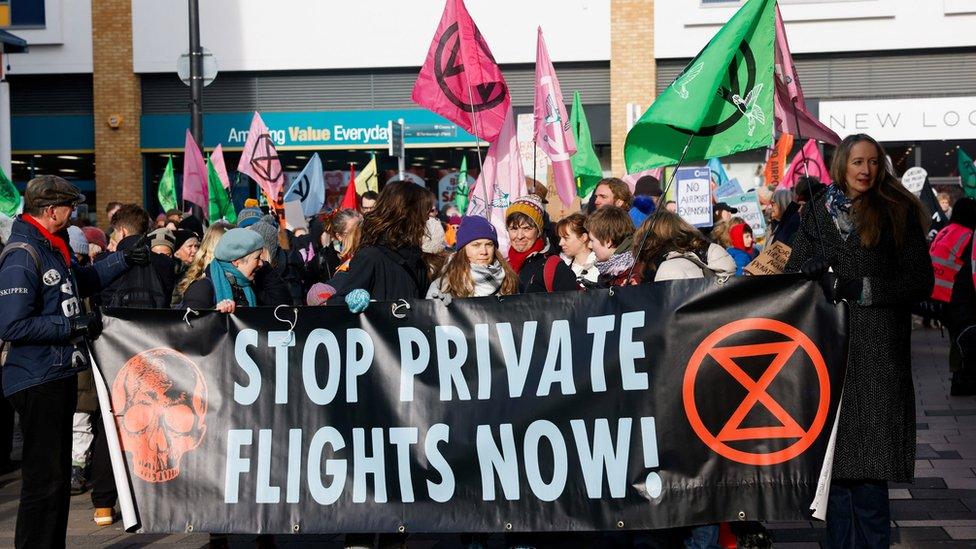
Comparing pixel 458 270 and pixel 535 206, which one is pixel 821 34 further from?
pixel 458 270

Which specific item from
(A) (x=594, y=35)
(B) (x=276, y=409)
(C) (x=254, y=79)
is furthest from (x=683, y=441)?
(C) (x=254, y=79)

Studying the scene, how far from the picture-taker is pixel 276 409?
5430 millimetres

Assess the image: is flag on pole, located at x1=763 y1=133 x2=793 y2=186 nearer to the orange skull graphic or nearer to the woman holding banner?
the woman holding banner

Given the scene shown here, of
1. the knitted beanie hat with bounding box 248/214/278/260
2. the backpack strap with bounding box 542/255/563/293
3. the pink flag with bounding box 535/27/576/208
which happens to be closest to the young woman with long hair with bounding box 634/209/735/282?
the backpack strap with bounding box 542/255/563/293

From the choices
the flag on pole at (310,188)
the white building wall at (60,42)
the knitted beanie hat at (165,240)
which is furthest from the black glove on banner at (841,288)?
the white building wall at (60,42)

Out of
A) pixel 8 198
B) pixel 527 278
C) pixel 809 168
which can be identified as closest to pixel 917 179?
pixel 809 168

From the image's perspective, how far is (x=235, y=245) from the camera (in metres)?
6.28

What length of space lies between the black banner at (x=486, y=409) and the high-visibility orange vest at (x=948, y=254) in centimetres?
741

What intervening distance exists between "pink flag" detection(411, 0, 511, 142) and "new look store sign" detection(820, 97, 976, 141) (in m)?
17.6

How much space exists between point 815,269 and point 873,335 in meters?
0.44

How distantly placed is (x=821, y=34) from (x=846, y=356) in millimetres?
21526

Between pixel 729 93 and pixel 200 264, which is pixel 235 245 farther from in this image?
pixel 729 93

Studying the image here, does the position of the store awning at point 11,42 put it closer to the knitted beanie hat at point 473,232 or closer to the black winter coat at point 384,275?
the black winter coat at point 384,275

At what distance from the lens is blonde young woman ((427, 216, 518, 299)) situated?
6.01 m
